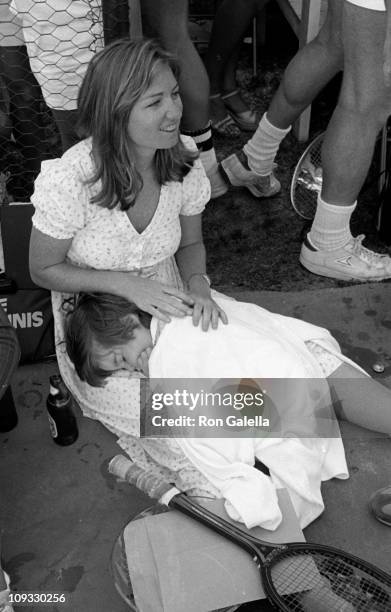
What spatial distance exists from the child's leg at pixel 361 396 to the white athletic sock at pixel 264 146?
→ 3.06 ft

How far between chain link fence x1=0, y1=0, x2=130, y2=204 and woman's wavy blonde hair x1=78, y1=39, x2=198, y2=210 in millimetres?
556

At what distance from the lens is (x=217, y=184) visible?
8.66 ft

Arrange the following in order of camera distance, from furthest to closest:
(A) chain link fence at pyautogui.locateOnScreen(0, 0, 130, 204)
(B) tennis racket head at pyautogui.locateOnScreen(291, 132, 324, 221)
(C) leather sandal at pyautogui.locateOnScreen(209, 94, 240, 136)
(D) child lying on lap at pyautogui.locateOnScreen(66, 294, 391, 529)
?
(C) leather sandal at pyautogui.locateOnScreen(209, 94, 240, 136), (B) tennis racket head at pyautogui.locateOnScreen(291, 132, 324, 221), (A) chain link fence at pyautogui.locateOnScreen(0, 0, 130, 204), (D) child lying on lap at pyautogui.locateOnScreen(66, 294, 391, 529)

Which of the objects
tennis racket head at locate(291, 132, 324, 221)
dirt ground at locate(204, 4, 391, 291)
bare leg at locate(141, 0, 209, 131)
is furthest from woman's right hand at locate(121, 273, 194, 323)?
tennis racket head at locate(291, 132, 324, 221)

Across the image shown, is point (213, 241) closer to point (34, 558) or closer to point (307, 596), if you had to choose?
point (34, 558)

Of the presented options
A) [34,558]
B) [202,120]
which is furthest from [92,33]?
[34,558]

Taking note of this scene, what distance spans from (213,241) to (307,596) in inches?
55.1

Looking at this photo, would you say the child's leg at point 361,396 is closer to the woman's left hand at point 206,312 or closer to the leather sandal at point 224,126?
the woman's left hand at point 206,312

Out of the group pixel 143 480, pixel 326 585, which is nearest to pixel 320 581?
pixel 326 585

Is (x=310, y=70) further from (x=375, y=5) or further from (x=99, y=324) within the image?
(x=99, y=324)

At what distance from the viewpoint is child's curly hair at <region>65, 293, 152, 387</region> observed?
1.77 metres

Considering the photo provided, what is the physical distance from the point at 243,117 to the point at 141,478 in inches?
69.1

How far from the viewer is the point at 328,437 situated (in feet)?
5.79

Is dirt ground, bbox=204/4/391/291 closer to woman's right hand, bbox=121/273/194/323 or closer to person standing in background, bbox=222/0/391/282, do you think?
person standing in background, bbox=222/0/391/282
